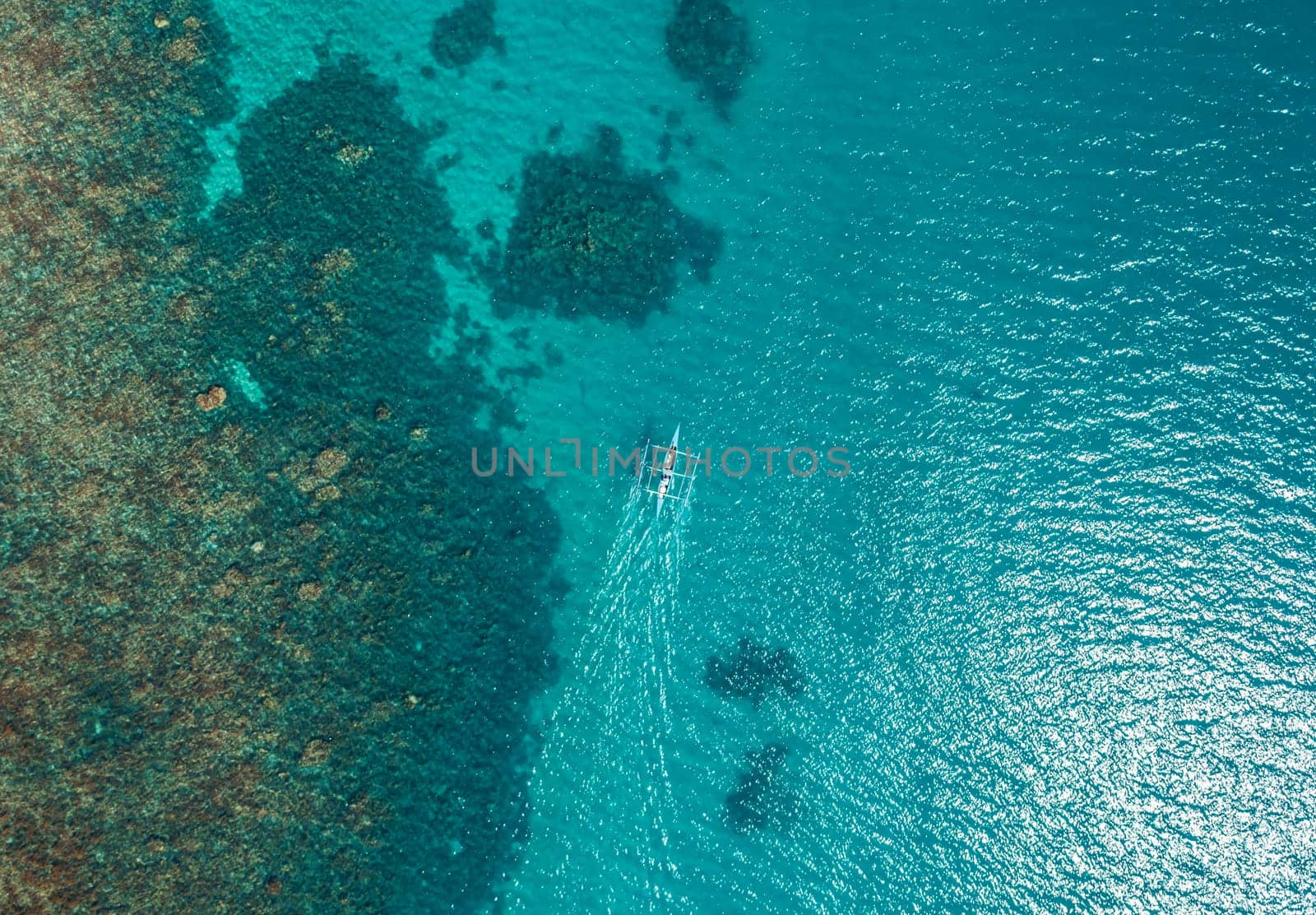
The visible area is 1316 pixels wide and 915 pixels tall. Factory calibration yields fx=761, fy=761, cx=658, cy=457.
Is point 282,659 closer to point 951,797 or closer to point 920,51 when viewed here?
point 951,797

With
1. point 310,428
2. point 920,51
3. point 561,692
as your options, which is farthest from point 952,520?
point 310,428

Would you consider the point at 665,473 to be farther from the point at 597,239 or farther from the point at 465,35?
the point at 465,35

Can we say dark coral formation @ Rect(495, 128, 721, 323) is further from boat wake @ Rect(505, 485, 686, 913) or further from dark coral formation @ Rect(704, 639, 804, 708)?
dark coral formation @ Rect(704, 639, 804, 708)

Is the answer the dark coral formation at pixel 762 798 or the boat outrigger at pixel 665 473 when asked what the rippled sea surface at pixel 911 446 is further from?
the boat outrigger at pixel 665 473

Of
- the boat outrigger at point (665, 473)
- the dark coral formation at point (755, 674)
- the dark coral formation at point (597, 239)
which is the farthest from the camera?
the dark coral formation at point (597, 239)

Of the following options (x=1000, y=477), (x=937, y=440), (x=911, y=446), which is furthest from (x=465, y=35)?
(x=1000, y=477)

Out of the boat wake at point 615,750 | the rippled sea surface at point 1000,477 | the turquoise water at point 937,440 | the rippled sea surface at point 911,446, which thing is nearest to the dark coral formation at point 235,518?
the rippled sea surface at point 911,446
